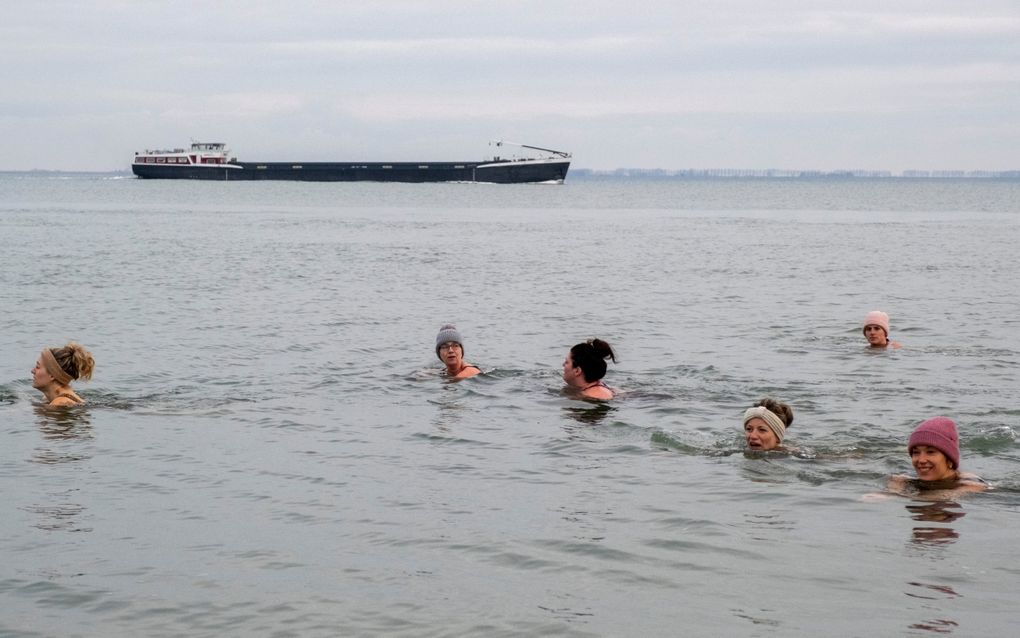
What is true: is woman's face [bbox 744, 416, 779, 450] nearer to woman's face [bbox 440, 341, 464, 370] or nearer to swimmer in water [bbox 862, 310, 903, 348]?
woman's face [bbox 440, 341, 464, 370]

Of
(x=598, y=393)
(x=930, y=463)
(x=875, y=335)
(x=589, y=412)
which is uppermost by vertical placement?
(x=875, y=335)

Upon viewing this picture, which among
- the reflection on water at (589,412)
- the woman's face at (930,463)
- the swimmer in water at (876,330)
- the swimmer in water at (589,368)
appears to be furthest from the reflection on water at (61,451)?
the swimmer in water at (876,330)

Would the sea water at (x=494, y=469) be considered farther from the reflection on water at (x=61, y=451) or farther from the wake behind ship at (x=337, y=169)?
the wake behind ship at (x=337, y=169)

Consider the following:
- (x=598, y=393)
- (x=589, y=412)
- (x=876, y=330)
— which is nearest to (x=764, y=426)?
Answer: (x=589, y=412)

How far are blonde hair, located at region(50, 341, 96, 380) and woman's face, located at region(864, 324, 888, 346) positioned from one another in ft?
40.3

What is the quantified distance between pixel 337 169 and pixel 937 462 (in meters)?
159

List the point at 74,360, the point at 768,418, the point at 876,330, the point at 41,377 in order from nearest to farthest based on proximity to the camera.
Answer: the point at 768,418 → the point at 74,360 → the point at 41,377 → the point at 876,330

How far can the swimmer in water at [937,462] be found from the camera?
1052 cm

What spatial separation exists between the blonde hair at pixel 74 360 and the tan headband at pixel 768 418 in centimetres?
750

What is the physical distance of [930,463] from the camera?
34.7 ft

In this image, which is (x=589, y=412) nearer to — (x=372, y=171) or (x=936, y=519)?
(x=936, y=519)

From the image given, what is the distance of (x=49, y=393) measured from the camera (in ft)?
46.5

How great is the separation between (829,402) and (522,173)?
148m

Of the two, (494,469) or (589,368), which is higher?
(589,368)
